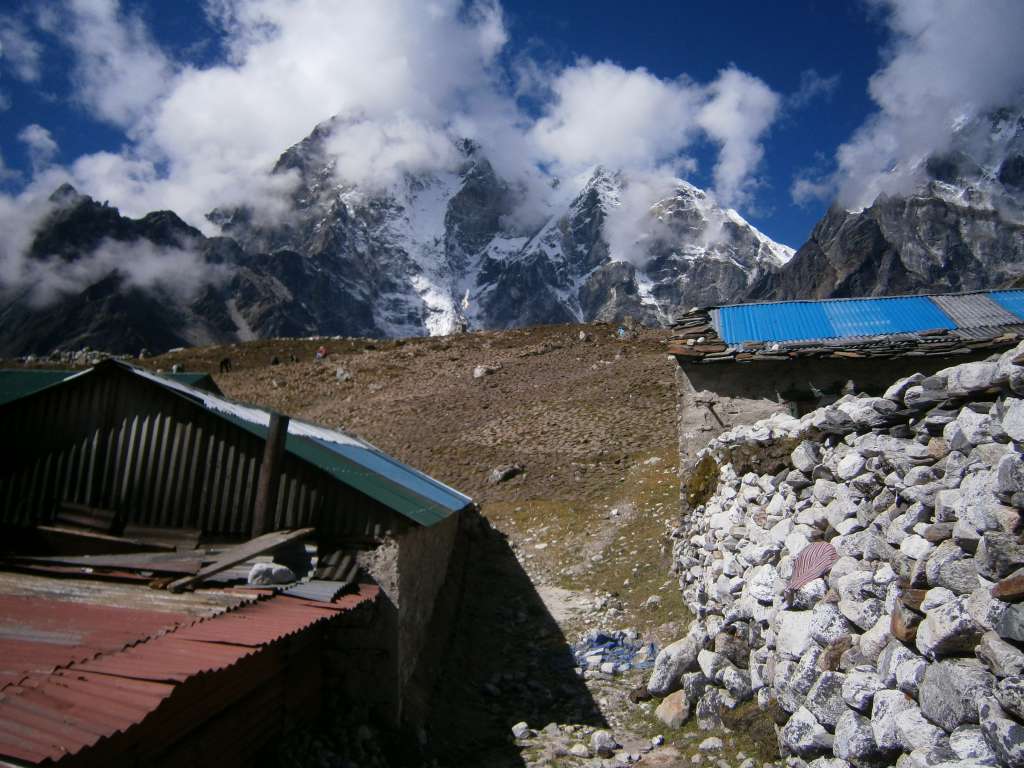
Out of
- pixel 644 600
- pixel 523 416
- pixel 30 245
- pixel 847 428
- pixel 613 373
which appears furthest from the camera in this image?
pixel 30 245

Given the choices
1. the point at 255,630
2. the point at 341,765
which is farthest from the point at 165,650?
the point at 341,765

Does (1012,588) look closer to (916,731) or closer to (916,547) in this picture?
(916,547)

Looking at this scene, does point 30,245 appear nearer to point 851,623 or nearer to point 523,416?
point 523,416

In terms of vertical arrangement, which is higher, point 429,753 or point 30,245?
point 30,245

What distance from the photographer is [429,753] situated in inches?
335

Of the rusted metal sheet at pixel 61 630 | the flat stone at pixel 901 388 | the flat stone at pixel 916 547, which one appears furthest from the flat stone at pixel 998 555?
the rusted metal sheet at pixel 61 630

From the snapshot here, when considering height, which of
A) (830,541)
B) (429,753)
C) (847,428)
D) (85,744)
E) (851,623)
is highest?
(847,428)

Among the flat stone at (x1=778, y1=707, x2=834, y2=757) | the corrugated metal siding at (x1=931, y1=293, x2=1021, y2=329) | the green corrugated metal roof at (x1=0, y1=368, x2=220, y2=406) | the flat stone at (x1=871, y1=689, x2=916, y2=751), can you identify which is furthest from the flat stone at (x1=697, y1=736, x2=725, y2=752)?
the green corrugated metal roof at (x1=0, y1=368, x2=220, y2=406)

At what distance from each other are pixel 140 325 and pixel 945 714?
170m

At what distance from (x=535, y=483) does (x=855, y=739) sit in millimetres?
18712

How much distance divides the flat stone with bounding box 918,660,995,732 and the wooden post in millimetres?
7837

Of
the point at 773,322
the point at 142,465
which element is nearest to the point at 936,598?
the point at 142,465

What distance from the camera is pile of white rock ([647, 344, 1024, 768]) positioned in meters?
4.84

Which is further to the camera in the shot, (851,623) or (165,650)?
(851,623)
